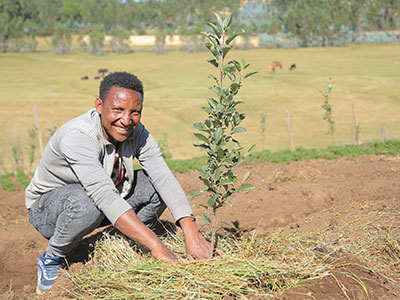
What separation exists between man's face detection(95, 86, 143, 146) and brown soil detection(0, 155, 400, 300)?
115 centimetres

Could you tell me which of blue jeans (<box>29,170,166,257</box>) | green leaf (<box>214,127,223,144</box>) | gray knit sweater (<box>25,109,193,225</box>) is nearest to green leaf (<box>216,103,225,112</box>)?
green leaf (<box>214,127,223,144</box>)

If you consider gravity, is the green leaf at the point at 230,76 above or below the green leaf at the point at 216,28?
below

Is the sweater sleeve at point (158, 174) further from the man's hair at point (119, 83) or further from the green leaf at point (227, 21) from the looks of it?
the green leaf at point (227, 21)

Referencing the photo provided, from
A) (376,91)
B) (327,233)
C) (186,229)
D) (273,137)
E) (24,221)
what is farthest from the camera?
(376,91)

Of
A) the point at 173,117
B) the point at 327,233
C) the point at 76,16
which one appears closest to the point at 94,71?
the point at 173,117

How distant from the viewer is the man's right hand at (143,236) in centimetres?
275

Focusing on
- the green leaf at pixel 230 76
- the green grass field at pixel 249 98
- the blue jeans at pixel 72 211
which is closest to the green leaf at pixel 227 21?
the green leaf at pixel 230 76

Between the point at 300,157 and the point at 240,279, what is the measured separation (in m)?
6.00

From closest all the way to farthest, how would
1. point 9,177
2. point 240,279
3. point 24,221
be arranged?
point 240,279
point 24,221
point 9,177

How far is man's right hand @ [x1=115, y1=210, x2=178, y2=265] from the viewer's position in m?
2.75

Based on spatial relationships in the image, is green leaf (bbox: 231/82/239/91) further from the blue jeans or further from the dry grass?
the blue jeans

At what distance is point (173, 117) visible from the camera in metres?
19.8

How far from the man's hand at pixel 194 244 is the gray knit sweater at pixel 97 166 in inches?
3.7

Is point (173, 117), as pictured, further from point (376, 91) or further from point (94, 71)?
point (94, 71)
